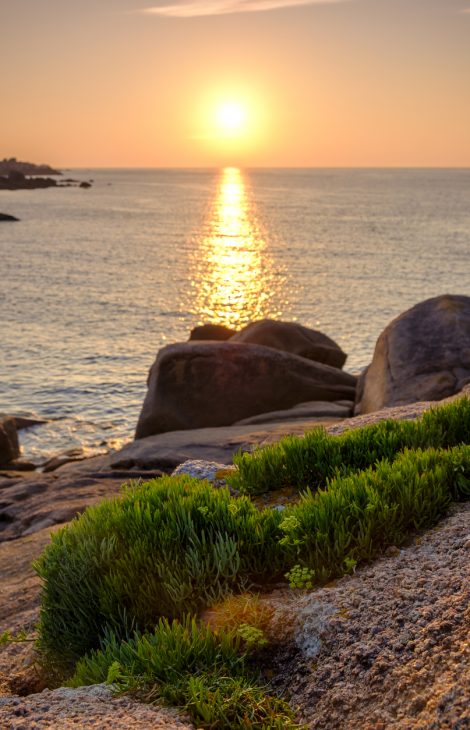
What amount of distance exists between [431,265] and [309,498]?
202ft

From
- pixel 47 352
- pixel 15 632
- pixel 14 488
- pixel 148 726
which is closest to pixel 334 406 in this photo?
pixel 14 488

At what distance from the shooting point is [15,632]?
279 inches

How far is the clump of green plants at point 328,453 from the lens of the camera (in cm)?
710

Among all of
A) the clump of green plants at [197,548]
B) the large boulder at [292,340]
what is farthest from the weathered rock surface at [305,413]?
the clump of green plants at [197,548]

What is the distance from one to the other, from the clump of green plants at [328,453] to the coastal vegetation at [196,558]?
2.83 feet

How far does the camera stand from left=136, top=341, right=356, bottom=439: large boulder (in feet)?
62.5

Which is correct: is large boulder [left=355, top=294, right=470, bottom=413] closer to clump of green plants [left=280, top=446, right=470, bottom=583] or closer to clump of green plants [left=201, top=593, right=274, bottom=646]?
clump of green plants [left=280, top=446, right=470, bottom=583]

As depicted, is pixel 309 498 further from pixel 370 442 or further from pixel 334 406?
pixel 334 406

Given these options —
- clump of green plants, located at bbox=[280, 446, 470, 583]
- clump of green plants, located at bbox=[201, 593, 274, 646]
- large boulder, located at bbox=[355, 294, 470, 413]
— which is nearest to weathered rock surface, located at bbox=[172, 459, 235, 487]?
clump of green plants, located at bbox=[280, 446, 470, 583]

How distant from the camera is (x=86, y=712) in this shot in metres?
4.09

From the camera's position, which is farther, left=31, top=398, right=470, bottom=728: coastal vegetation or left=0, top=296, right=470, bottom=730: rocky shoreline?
left=31, top=398, right=470, bottom=728: coastal vegetation

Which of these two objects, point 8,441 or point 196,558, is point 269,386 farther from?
point 196,558

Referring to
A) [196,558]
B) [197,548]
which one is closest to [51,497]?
[197,548]

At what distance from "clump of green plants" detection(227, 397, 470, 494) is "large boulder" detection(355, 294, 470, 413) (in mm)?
7908
